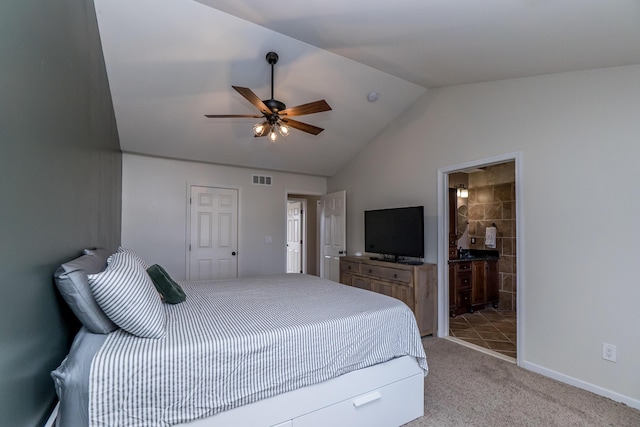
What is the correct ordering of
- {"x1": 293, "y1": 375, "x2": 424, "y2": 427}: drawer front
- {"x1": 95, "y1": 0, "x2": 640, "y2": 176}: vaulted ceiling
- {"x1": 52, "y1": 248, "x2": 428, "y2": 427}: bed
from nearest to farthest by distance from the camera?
{"x1": 52, "y1": 248, "x2": 428, "y2": 427}: bed < {"x1": 293, "y1": 375, "x2": 424, "y2": 427}: drawer front < {"x1": 95, "y1": 0, "x2": 640, "y2": 176}: vaulted ceiling

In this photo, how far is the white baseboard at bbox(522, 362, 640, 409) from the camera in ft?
7.28

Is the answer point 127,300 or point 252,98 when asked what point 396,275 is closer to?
point 252,98

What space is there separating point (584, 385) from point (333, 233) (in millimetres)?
3873

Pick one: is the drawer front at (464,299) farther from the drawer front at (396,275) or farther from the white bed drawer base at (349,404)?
the white bed drawer base at (349,404)

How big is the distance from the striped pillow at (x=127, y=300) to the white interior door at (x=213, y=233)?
3339 mm

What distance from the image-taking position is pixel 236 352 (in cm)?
147

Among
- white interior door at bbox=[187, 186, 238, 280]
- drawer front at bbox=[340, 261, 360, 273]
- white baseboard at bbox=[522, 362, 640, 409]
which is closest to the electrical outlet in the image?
white baseboard at bbox=[522, 362, 640, 409]

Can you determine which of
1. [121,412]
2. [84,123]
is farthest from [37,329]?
[84,123]

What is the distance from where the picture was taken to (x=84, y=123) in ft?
6.20

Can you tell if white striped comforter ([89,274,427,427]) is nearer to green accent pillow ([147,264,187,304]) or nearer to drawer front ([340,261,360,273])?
green accent pillow ([147,264,187,304])

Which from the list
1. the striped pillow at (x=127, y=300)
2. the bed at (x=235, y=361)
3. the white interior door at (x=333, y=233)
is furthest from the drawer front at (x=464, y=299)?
the striped pillow at (x=127, y=300)

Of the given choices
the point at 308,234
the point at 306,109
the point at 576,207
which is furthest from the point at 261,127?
the point at 308,234

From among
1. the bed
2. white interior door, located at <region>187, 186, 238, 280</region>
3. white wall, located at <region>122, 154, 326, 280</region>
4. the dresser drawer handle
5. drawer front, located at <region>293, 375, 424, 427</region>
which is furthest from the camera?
white interior door, located at <region>187, 186, 238, 280</region>

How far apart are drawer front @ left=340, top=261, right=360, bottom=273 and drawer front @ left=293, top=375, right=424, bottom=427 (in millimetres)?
2347
